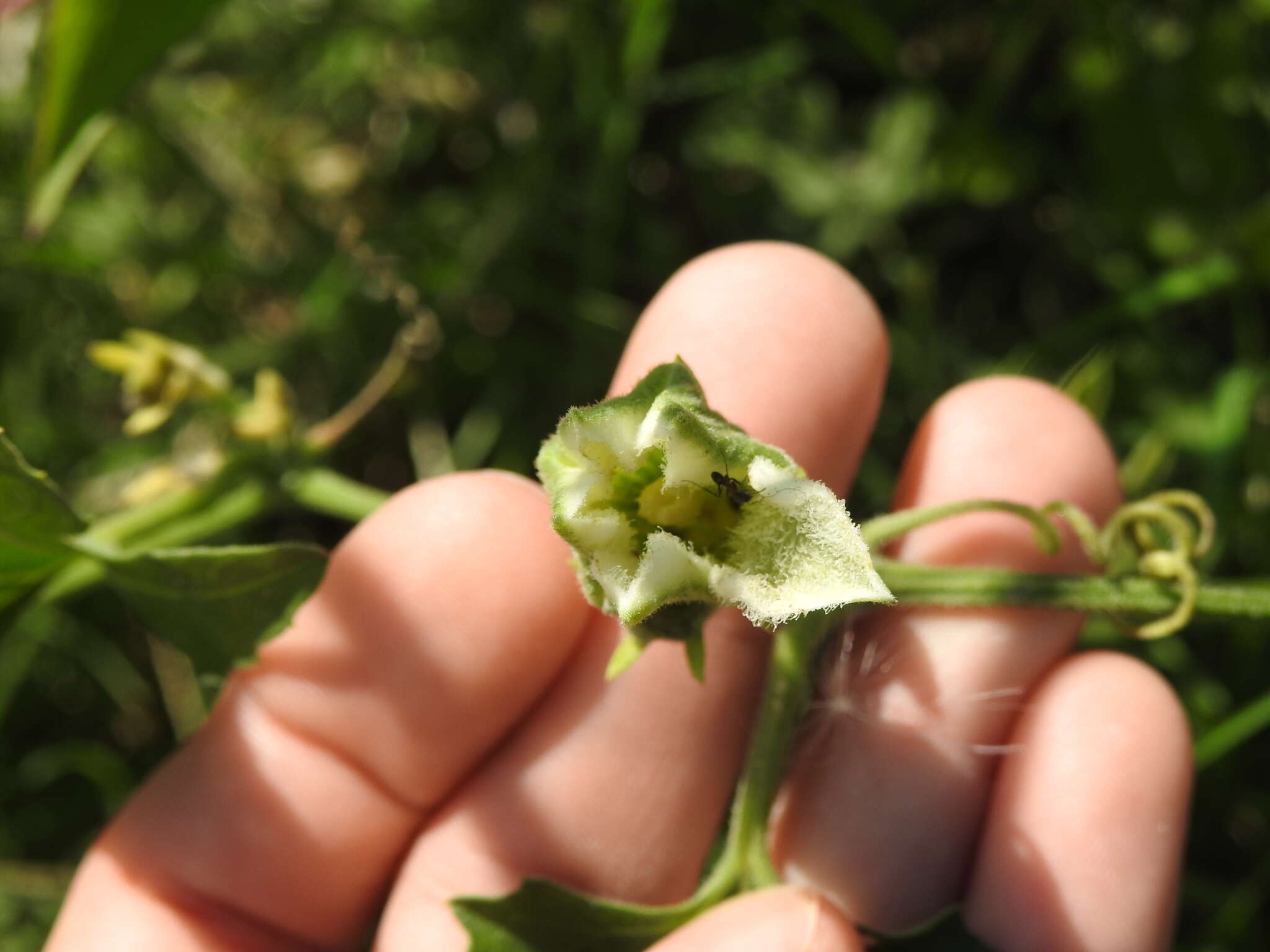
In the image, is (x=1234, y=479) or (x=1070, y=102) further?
(x=1070, y=102)

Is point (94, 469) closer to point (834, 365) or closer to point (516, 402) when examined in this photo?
point (516, 402)

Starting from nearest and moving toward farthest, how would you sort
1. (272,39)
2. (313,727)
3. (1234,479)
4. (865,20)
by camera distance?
(313,727) < (1234,479) < (865,20) < (272,39)

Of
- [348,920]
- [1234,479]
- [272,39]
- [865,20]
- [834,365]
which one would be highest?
[865,20]

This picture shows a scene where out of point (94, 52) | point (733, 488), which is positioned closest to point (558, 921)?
point (733, 488)

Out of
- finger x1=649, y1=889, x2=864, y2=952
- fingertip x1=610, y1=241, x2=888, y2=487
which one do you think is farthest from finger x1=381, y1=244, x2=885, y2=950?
finger x1=649, y1=889, x2=864, y2=952

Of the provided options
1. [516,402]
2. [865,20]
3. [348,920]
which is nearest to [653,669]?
[348,920]

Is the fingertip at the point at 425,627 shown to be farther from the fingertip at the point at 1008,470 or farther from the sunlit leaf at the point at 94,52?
the sunlit leaf at the point at 94,52

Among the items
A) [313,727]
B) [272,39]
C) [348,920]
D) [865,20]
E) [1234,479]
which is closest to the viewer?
[313,727]
